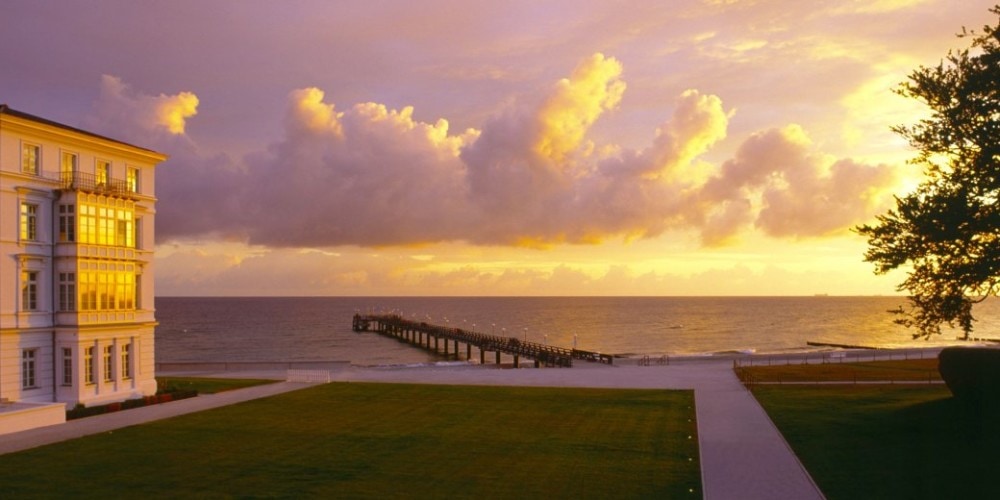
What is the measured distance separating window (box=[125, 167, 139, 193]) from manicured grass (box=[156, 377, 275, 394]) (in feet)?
32.3

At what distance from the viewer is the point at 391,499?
58.6ft

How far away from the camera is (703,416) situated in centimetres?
2941

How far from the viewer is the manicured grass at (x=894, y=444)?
1848 centimetres

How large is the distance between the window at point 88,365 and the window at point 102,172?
7.38 metres

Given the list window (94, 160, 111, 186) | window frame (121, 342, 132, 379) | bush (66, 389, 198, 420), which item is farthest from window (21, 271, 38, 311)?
window (94, 160, 111, 186)

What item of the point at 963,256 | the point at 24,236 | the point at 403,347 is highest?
the point at 24,236

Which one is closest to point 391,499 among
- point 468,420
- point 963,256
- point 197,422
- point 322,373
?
point 468,420

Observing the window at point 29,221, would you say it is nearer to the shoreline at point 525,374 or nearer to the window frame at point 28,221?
the window frame at point 28,221

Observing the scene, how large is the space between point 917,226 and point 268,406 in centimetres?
2596

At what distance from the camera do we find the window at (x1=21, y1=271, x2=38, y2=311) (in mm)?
31906

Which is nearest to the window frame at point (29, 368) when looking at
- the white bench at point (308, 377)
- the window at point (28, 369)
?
the window at point (28, 369)

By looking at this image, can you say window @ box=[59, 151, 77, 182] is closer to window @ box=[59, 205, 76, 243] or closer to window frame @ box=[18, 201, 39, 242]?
window @ box=[59, 205, 76, 243]

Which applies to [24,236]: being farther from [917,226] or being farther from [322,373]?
[917,226]

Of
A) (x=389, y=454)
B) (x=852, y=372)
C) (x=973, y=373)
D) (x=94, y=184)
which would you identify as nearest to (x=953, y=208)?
(x=973, y=373)
